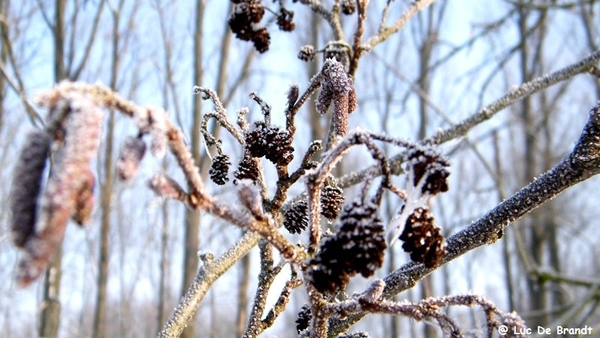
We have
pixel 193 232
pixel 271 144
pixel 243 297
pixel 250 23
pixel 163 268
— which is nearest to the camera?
pixel 271 144

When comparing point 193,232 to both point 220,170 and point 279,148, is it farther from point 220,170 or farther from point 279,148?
point 279,148

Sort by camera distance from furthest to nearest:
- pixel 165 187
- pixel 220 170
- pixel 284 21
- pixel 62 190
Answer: pixel 284 21
pixel 220 170
pixel 165 187
pixel 62 190

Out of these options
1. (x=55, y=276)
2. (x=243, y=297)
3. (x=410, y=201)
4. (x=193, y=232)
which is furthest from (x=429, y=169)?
(x=243, y=297)

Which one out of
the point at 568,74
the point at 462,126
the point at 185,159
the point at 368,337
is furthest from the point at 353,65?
the point at 185,159

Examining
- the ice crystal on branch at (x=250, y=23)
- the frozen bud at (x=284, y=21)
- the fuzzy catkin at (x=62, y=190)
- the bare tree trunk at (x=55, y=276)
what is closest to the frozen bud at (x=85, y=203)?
the fuzzy catkin at (x=62, y=190)

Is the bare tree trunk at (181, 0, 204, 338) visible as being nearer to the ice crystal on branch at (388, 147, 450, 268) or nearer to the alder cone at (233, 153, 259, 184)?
the alder cone at (233, 153, 259, 184)

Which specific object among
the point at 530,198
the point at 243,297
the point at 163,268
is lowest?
the point at 530,198

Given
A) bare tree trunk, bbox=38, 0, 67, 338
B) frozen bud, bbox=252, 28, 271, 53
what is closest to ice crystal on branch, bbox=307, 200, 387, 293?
frozen bud, bbox=252, 28, 271, 53
